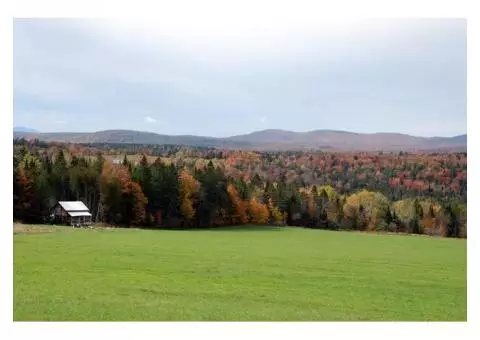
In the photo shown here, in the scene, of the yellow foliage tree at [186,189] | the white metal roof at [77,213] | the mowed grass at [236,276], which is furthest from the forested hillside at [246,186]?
the mowed grass at [236,276]

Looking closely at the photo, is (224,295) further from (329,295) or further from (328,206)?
(328,206)

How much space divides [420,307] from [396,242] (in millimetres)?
1467

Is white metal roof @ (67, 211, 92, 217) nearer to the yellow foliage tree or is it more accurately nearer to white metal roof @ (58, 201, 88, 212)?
white metal roof @ (58, 201, 88, 212)

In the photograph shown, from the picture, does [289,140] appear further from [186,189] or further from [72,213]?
[72,213]

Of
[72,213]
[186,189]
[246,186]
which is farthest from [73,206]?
[246,186]

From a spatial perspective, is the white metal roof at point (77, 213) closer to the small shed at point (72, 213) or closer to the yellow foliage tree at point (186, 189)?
the small shed at point (72, 213)

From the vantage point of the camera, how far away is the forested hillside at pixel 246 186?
29.7ft

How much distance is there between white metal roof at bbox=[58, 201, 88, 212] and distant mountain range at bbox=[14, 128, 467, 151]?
0.90 metres

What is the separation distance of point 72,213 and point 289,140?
3.27 metres

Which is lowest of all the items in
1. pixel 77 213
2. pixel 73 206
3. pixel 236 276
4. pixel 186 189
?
pixel 236 276

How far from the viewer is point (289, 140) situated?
8992 mm

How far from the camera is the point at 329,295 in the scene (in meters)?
8.19
